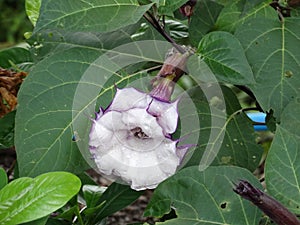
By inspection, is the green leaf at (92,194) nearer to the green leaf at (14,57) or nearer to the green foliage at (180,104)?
the green foliage at (180,104)

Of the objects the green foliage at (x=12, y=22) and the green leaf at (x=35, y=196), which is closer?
the green leaf at (x=35, y=196)

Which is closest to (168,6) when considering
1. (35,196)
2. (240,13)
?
(240,13)

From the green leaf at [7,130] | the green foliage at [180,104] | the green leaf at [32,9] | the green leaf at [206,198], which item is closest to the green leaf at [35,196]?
the green foliage at [180,104]

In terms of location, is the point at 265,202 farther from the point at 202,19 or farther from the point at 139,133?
the point at 202,19

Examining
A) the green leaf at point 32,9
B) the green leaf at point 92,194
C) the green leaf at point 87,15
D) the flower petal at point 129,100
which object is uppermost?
the green leaf at point 87,15

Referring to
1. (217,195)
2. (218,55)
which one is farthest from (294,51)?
(217,195)

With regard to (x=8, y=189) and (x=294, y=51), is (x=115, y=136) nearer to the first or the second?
(x=8, y=189)
